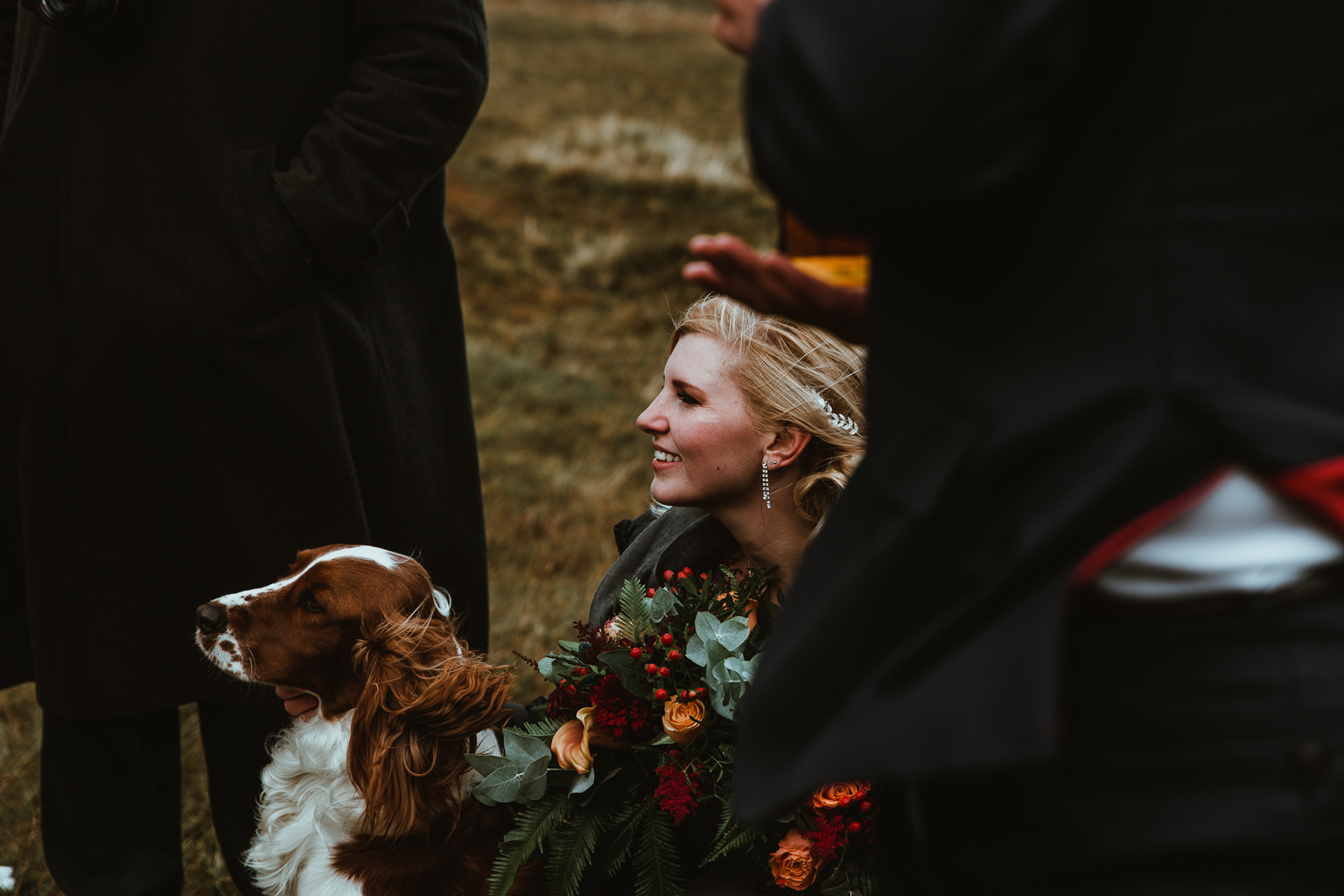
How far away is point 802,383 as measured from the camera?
8.64ft

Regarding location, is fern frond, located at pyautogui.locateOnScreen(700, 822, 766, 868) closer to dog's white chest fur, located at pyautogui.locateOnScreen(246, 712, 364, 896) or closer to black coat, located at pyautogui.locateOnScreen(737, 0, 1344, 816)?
dog's white chest fur, located at pyautogui.locateOnScreen(246, 712, 364, 896)

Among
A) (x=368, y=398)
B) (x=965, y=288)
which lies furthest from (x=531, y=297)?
(x=965, y=288)

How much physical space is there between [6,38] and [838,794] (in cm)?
248

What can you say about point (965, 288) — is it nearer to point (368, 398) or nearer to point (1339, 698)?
point (1339, 698)

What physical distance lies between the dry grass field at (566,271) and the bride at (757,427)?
2.68ft

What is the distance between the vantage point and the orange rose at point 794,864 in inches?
79.7

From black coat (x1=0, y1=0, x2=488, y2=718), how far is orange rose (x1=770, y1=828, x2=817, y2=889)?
1184 mm

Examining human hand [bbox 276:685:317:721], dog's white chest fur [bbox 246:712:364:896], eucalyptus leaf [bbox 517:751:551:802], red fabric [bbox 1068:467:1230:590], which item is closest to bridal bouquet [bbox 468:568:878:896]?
eucalyptus leaf [bbox 517:751:551:802]

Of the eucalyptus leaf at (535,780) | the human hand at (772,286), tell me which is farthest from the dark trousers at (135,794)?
the human hand at (772,286)

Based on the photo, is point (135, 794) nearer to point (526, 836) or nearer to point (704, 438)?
point (526, 836)

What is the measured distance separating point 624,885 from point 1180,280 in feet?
6.27

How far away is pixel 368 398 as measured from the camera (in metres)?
2.67

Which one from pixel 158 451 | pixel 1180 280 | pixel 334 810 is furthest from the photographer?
pixel 158 451

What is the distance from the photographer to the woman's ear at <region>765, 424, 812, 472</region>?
8.57 ft
